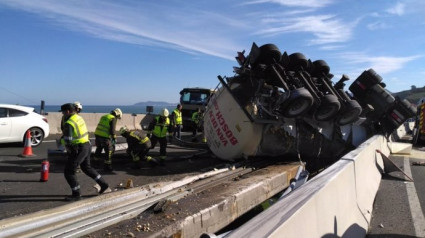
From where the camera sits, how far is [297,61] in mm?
8633

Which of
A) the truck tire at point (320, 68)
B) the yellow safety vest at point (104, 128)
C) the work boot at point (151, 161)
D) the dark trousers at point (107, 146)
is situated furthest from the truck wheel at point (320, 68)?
the dark trousers at point (107, 146)

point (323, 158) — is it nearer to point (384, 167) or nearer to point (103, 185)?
point (384, 167)

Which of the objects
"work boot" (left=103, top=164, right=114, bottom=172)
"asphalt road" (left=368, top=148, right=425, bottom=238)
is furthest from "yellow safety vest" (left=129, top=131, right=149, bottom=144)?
"asphalt road" (left=368, top=148, right=425, bottom=238)

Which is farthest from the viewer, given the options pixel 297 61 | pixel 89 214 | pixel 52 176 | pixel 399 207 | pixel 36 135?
pixel 36 135

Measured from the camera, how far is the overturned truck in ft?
25.5

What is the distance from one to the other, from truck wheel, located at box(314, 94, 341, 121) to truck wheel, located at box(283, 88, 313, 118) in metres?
0.66

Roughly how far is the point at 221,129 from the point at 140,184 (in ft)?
7.39

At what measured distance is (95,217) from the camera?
168 inches

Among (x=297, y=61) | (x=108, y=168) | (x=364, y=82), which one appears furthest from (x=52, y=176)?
(x=364, y=82)

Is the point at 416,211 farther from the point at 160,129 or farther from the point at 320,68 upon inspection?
the point at 160,129

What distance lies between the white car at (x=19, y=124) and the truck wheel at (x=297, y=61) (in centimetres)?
798

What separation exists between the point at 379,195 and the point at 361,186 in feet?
6.26

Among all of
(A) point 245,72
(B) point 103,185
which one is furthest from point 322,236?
(A) point 245,72

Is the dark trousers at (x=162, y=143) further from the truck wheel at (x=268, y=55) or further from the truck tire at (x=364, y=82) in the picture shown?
the truck tire at (x=364, y=82)
